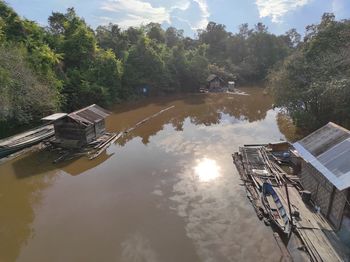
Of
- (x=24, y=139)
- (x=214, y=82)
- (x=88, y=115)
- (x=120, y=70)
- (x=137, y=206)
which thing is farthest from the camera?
(x=214, y=82)

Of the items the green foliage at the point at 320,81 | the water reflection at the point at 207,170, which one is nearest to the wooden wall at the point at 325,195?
the water reflection at the point at 207,170

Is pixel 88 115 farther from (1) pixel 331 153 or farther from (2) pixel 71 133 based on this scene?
(1) pixel 331 153

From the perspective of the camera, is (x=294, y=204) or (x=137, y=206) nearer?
(x=294, y=204)

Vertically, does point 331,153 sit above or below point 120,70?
above

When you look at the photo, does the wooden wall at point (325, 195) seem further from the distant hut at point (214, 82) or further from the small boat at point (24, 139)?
the distant hut at point (214, 82)

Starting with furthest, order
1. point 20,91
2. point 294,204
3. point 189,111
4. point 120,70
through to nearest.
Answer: point 120,70
point 189,111
point 20,91
point 294,204

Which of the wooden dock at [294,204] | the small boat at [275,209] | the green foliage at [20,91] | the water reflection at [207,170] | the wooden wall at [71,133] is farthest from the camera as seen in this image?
the wooden wall at [71,133]

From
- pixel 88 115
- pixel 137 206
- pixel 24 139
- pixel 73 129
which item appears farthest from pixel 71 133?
pixel 137 206
